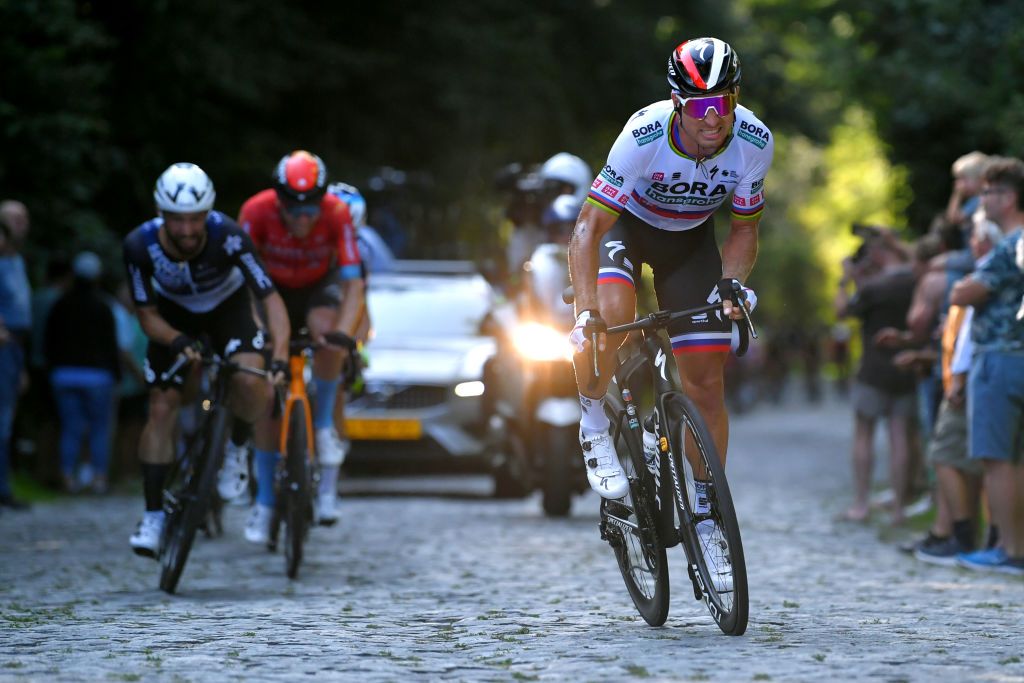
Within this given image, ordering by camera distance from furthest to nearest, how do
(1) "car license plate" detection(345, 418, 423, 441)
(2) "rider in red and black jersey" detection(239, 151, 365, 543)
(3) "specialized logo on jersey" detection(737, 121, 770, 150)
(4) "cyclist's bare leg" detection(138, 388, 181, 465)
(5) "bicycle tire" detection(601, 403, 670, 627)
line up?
(1) "car license plate" detection(345, 418, 423, 441) → (2) "rider in red and black jersey" detection(239, 151, 365, 543) → (4) "cyclist's bare leg" detection(138, 388, 181, 465) → (3) "specialized logo on jersey" detection(737, 121, 770, 150) → (5) "bicycle tire" detection(601, 403, 670, 627)

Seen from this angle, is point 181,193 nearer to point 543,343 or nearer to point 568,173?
point 543,343

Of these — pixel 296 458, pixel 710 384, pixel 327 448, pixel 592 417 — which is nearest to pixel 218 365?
pixel 296 458

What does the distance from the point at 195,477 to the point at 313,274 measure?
76.8 inches

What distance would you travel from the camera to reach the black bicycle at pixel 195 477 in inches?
346

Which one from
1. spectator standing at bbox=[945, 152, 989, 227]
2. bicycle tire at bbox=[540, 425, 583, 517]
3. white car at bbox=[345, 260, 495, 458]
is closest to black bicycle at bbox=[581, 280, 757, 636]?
spectator standing at bbox=[945, 152, 989, 227]

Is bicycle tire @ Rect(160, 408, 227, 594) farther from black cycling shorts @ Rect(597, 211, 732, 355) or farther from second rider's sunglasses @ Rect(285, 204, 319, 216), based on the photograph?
black cycling shorts @ Rect(597, 211, 732, 355)

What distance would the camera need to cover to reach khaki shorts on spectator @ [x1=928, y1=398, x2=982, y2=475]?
35.5 feet

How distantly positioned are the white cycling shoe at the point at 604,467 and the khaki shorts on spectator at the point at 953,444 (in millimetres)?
4174

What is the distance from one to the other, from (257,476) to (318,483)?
0.51m

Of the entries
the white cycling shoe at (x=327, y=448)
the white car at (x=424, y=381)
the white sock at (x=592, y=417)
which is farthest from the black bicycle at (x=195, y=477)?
the white car at (x=424, y=381)

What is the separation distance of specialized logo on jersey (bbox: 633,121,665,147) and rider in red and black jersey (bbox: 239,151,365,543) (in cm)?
330

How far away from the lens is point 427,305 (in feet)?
55.6

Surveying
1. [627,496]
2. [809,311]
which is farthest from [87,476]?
[809,311]

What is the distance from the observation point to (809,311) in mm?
76250
